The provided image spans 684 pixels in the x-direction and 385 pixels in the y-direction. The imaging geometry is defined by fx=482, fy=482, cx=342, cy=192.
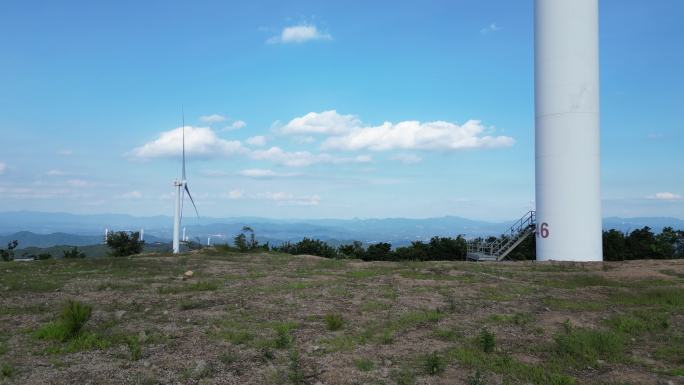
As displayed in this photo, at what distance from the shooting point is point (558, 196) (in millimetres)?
25938

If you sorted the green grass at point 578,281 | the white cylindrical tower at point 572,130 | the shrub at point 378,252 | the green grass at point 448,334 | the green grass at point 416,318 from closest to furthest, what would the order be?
the green grass at point 448,334 → the green grass at point 416,318 → the green grass at point 578,281 → the white cylindrical tower at point 572,130 → the shrub at point 378,252

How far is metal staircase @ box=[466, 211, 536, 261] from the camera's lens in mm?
30703

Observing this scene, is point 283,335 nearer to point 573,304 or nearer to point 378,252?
point 573,304

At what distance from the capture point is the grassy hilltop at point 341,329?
7.81 metres

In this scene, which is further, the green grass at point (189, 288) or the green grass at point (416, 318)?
the green grass at point (189, 288)

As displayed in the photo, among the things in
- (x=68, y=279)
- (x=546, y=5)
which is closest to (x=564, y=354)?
(x=68, y=279)

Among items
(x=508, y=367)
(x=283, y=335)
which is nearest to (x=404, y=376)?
(x=508, y=367)

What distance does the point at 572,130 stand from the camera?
25531 mm

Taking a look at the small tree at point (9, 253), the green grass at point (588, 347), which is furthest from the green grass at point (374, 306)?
the small tree at point (9, 253)

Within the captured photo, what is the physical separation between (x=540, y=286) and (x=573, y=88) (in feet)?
46.2

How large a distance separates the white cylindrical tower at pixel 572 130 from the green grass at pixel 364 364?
68.8ft

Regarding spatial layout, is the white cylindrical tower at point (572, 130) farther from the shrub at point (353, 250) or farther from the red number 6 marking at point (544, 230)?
the shrub at point (353, 250)

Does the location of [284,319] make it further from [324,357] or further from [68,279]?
[68,279]

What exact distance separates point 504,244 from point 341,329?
81.8 feet
